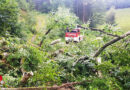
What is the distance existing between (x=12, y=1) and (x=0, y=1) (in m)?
0.62

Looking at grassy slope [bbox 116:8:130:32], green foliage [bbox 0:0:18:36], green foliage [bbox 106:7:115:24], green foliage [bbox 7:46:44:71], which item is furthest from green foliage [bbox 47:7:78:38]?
green foliage [bbox 7:46:44:71]

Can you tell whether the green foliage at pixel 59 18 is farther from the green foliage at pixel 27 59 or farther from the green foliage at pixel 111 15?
the green foliage at pixel 27 59

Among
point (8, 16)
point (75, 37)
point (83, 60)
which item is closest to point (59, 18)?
point (75, 37)

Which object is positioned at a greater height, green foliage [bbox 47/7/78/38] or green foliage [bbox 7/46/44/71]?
green foliage [bbox 47/7/78/38]

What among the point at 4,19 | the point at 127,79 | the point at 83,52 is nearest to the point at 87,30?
the point at 83,52

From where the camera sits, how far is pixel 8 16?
451 centimetres

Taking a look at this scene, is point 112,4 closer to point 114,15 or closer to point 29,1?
point 114,15

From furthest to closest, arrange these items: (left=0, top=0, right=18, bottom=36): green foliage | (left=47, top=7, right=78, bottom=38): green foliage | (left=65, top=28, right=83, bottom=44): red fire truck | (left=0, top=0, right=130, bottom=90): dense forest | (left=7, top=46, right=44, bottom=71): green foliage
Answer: (left=0, top=0, right=18, bottom=36): green foliage → (left=47, top=7, right=78, bottom=38): green foliage → (left=65, top=28, right=83, bottom=44): red fire truck → (left=7, top=46, right=44, bottom=71): green foliage → (left=0, top=0, right=130, bottom=90): dense forest

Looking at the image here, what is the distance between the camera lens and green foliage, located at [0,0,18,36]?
4.30 metres

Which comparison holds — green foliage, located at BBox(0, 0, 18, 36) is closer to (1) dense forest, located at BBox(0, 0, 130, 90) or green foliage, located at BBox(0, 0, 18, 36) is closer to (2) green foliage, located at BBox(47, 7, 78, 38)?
(2) green foliage, located at BBox(47, 7, 78, 38)

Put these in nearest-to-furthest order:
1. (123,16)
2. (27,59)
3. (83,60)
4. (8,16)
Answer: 1. (27,59)
2. (83,60)
3. (123,16)
4. (8,16)

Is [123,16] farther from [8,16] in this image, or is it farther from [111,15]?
[8,16]

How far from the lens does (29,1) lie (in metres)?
6.16

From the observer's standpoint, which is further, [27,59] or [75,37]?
[75,37]
